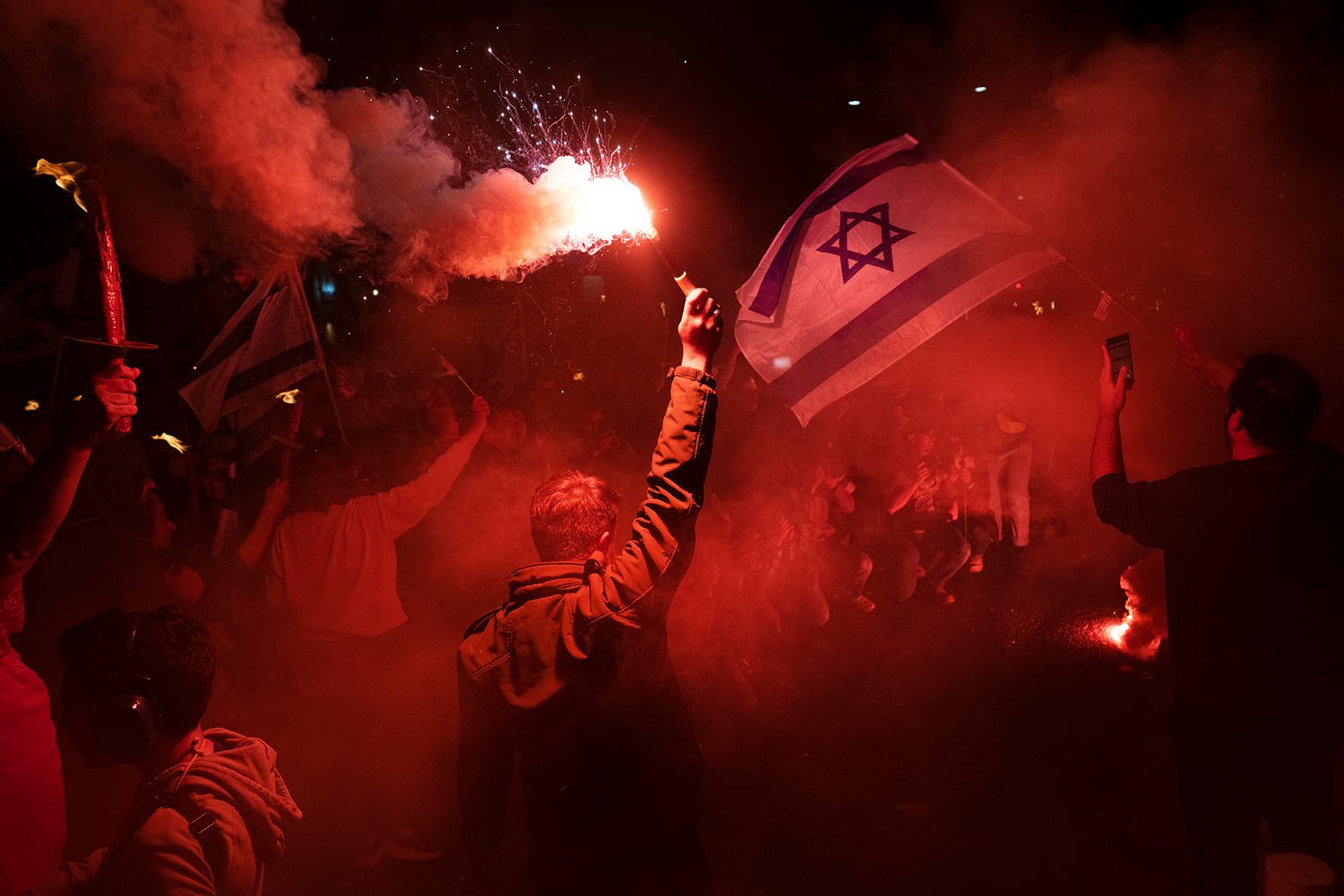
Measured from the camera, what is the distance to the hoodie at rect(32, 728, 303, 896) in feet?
5.41

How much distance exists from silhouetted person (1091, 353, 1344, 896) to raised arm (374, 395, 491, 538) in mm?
4083

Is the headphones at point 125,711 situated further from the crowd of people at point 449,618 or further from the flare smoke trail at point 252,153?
the flare smoke trail at point 252,153

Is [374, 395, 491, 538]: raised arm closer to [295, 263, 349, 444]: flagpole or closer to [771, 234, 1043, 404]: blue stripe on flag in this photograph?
[295, 263, 349, 444]: flagpole

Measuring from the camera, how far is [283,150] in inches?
117

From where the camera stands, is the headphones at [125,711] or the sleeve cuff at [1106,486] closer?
the headphones at [125,711]

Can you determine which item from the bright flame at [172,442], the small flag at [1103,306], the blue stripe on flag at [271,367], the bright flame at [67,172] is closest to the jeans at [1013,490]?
the small flag at [1103,306]

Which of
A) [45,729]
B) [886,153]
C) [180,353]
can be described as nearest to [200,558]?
[180,353]

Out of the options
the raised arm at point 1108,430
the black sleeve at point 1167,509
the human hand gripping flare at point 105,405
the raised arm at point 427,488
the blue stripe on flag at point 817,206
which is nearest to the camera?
the human hand gripping flare at point 105,405

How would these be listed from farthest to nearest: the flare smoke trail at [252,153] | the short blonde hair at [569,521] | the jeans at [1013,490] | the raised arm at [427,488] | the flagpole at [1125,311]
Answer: the jeans at [1013,490]
the raised arm at [427,488]
the flagpole at [1125,311]
the flare smoke trail at [252,153]
the short blonde hair at [569,521]

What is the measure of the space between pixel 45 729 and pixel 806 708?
451cm

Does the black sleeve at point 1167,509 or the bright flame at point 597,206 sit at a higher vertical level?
the bright flame at point 597,206

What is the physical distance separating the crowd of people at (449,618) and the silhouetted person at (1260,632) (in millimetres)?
12

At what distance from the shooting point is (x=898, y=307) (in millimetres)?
3809

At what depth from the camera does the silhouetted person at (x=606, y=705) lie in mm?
2053
